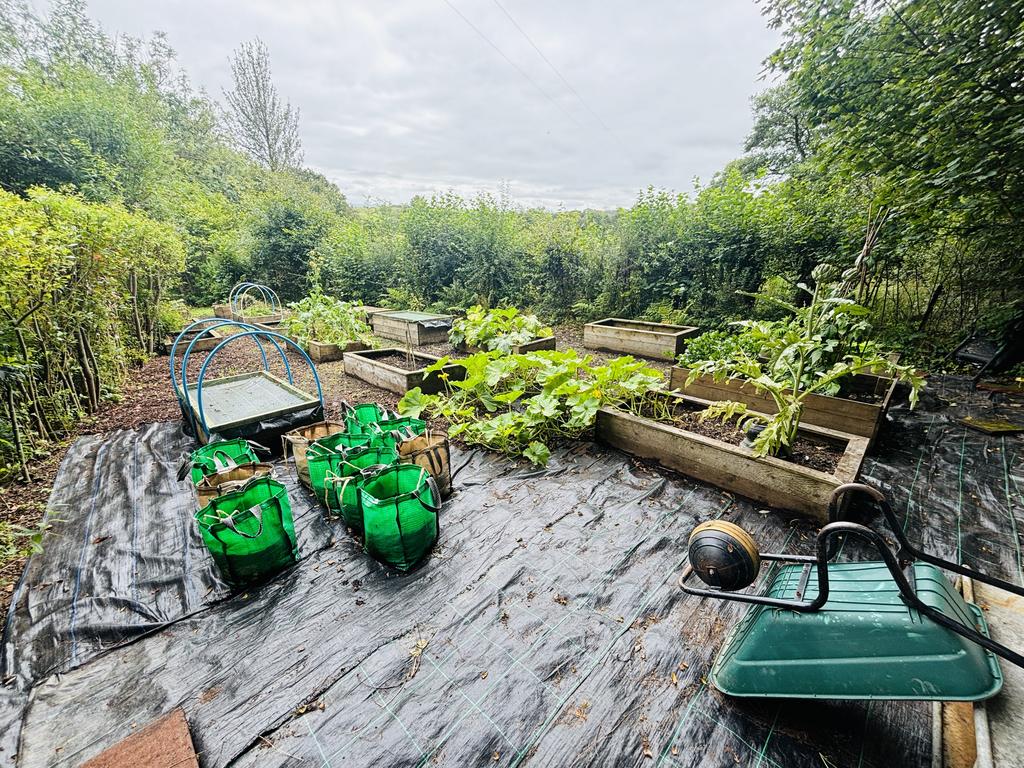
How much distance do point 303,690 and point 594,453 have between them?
2.13 metres

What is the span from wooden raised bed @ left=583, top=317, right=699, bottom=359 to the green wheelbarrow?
441 cm

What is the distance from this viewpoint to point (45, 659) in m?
1.44

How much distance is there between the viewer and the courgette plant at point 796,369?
2252 mm

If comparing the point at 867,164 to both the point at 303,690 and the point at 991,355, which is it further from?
the point at 303,690

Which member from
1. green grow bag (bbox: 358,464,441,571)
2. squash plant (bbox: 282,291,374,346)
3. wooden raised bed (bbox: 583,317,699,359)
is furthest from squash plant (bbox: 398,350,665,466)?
squash plant (bbox: 282,291,374,346)

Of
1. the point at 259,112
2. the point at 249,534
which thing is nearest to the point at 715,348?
the point at 249,534

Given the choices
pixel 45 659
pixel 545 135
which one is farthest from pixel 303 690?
pixel 545 135

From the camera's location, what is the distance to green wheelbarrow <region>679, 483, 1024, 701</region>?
2.94ft

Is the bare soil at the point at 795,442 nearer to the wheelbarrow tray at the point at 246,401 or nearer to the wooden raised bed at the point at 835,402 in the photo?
the wooden raised bed at the point at 835,402

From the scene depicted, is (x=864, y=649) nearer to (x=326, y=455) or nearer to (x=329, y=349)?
(x=326, y=455)

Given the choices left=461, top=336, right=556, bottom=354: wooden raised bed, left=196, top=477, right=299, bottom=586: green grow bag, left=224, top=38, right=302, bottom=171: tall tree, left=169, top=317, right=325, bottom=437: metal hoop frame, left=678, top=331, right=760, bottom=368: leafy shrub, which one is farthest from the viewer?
left=224, top=38, right=302, bottom=171: tall tree

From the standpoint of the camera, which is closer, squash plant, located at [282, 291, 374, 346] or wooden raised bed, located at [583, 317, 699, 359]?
wooden raised bed, located at [583, 317, 699, 359]

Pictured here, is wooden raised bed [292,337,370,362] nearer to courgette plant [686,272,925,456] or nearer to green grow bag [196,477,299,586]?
green grow bag [196,477,299,586]

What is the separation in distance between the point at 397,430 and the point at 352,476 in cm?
46
